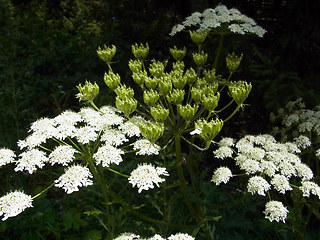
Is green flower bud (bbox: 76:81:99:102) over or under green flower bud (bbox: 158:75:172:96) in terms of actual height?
under

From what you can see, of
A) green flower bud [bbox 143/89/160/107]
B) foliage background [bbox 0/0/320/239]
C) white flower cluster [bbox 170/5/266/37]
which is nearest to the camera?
green flower bud [bbox 143/89/160/107]

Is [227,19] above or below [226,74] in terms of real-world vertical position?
above

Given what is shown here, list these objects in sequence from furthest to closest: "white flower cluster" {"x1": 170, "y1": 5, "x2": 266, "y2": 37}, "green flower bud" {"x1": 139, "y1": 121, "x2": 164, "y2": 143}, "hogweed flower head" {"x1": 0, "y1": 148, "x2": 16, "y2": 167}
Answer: "white flower cluster" {"x1": 170, "y1": 5, "x2": 266, "y2": 37}, "hogweed flower head" {"x1": 0, "y1": 148, "x2": 16, "y2": 167}, "green flower bud" {"x1": 139, "y1": 121, "x2": 164, "y2": 143}

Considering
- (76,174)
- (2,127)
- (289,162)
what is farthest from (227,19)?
(2,127)

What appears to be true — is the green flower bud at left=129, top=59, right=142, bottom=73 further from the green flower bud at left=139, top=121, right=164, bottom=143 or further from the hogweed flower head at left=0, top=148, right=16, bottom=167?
the hogweed flower head at left=0, top=148, right=16, bottom=167

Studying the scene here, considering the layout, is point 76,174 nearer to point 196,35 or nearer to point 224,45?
point 196,35

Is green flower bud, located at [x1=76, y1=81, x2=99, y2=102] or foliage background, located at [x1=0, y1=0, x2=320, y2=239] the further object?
foliage background, located at [x1=0, y1=0, x2=320, y2=239]

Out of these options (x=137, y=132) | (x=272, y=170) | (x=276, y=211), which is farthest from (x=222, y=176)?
(x=137, y=132)

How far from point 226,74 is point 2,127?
430cm

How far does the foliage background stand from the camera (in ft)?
13.8

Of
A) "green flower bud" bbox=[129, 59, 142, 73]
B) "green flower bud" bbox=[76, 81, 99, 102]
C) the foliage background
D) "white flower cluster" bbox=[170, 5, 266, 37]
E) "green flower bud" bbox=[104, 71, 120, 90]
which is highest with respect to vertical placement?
"white flower cluster" bbox=[170, 5, 266, 37]

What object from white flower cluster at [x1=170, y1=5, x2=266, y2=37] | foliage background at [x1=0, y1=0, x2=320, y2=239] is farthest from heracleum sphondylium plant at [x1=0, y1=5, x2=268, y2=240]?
foliage background at [x1=0, y1=0, x2=320, y2=239]

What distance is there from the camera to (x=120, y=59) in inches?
272

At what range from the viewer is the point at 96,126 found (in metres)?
3.24
